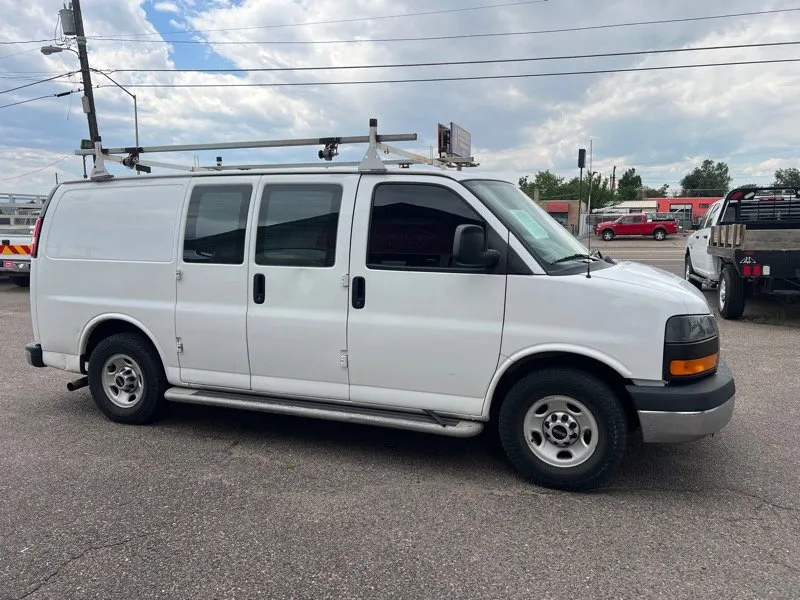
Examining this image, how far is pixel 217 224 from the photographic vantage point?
4.73 meters

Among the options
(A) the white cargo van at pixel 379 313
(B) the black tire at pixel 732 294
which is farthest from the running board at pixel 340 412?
(B) the black tire at pixel 732 294

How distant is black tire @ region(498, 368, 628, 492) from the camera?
373 cm

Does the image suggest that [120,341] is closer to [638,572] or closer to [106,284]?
[106,284]

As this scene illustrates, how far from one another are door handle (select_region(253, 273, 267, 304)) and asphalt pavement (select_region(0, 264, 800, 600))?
113 cm

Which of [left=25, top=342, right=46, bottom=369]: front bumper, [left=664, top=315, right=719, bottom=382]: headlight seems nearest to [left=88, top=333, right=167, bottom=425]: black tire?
[left=25, top=342, right=46, bottom=369]: front bumper

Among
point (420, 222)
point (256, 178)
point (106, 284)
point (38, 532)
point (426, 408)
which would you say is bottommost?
point (38, 532)

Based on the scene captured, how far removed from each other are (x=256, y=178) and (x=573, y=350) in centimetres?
261

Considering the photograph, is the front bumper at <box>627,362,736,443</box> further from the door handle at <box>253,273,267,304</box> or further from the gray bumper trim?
the door handle at <box>253,273,267,304</box>

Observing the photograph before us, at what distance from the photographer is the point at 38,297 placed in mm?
5441

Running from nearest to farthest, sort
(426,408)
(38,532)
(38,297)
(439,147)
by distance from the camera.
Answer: (38,532)
(426,408)
(439,147)
(38,297)

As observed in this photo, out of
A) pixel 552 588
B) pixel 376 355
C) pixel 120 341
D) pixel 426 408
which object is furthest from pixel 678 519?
pixel 120 341

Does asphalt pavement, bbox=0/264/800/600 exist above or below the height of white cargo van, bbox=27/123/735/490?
below

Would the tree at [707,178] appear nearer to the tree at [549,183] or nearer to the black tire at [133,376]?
the tree at [549,183]

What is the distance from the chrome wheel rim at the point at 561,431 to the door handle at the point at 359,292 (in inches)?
51.9
